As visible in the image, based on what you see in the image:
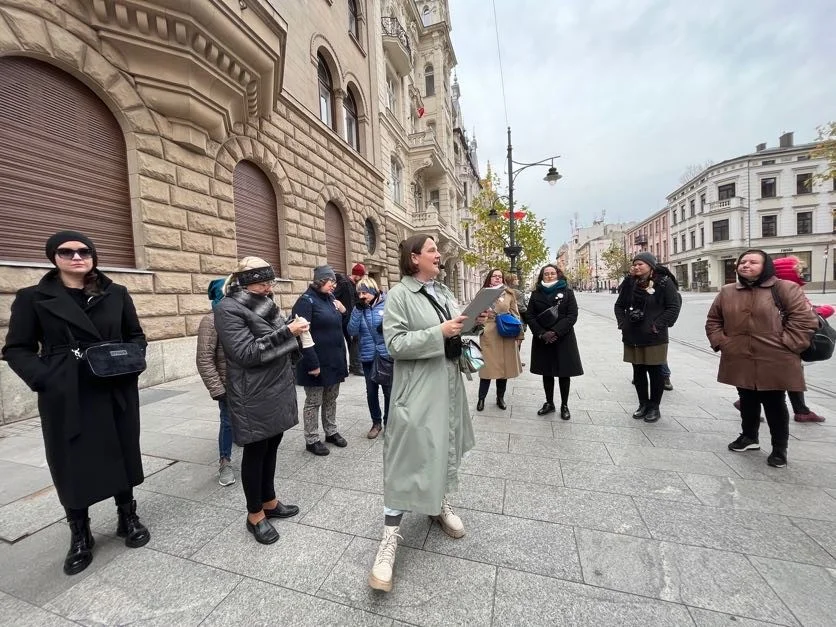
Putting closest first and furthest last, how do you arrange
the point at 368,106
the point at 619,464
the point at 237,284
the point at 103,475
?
1. the point at 103,475
2. the point at 237,284
3. the point at 619,464
4. the point at 368,106

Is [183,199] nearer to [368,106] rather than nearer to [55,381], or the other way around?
[55,381]

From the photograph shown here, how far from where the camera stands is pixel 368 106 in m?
13.9

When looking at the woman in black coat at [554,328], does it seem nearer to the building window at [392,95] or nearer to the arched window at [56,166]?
the arched window at [56,166]

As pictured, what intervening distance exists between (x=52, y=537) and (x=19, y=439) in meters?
2.67

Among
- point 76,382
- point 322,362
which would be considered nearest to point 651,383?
point 322,362

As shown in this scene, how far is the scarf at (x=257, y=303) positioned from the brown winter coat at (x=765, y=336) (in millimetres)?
4082

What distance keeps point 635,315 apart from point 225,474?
15.6 ft

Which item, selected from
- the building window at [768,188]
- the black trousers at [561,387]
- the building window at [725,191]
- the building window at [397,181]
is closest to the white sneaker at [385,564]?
the black trousers at [561,387]

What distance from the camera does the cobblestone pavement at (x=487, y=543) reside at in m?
1.88

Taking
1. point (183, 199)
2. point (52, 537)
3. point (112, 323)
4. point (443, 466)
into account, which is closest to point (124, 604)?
point (52, 537)

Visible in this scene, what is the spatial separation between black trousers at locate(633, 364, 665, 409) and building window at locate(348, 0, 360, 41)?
14908mm

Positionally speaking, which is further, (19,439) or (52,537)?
(19,439)

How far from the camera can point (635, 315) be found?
452cm

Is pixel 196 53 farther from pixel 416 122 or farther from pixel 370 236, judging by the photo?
pixel 416 122
